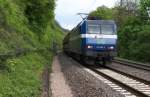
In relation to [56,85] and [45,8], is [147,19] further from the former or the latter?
[56,85]

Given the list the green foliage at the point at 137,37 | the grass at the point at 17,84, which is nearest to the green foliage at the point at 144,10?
the green foliage at the point at 137,37

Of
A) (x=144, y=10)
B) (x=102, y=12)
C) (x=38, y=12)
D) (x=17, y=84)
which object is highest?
(x=102, y=12)

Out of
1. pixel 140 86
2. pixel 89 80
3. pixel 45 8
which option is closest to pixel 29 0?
pixel 45 8

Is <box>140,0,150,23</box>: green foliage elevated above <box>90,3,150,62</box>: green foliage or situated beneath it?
elevated above

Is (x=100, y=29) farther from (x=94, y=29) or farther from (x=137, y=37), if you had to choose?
(x=137, y=37)

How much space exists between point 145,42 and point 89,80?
2581 cm

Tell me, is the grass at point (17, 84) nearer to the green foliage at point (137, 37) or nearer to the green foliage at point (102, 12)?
the green foliage at point (137, 37)

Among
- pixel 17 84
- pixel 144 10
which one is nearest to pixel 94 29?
pixel 17 84

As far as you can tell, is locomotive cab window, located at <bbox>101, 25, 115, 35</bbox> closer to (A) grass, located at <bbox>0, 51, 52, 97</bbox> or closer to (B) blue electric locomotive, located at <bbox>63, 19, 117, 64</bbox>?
(B) blue electric locomotive, located at <bbox>63, 19, 117, 64</bbox>

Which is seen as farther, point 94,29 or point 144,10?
point 144,10

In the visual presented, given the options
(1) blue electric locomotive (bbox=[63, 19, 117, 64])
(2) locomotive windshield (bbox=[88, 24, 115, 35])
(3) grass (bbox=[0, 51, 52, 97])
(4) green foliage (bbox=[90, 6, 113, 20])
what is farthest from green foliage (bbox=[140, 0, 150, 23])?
(4) green foliage (bbox=[90, 6, 113, 20])

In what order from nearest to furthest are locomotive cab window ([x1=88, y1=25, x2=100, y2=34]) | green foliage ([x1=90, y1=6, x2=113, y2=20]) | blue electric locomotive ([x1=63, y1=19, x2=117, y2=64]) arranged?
blue electric locomotive ([x1=63, y1=19, x2=117, y2=64]), locomotive cab window ([x1=88, y1=25, x2=100, y2=34]), green foliage ([x1=90, y1=6, x2=113, y2=20])

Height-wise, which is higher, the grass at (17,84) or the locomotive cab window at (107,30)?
the locomotive cab window at (107,30)

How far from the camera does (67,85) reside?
19.6 meters
